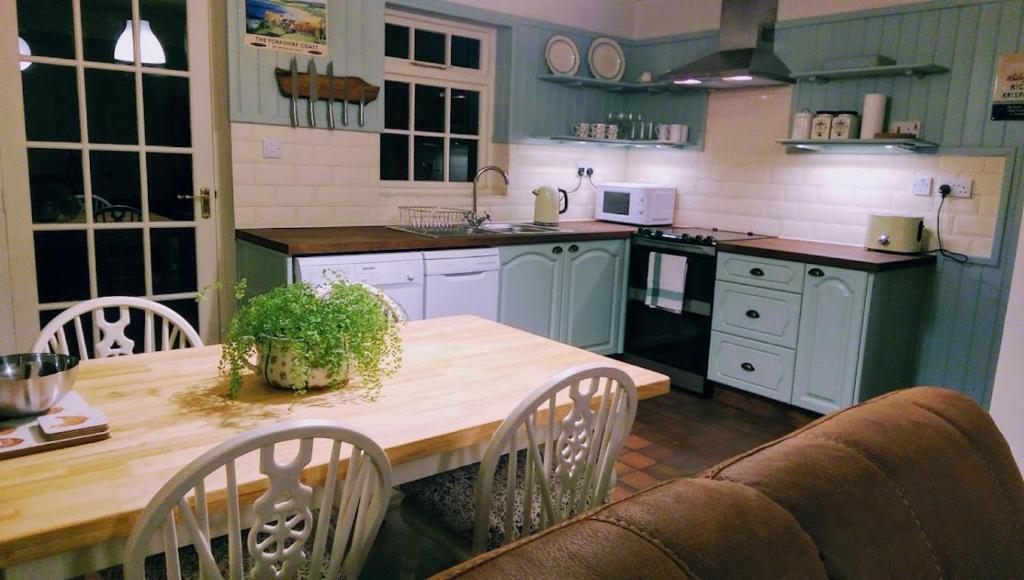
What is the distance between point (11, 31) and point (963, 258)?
175 inches

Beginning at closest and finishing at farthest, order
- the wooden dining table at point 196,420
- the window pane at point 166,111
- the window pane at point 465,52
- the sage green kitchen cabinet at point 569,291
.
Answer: the wooden dining table at point 196,420
the window pane at point 166,111
the sage green kitchen cabinet at point 569,291
the window pane at point 465,52

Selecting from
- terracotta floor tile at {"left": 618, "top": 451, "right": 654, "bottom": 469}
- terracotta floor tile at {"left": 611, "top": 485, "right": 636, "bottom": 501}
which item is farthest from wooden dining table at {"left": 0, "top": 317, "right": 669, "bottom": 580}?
terracotta floor tile at {"left": 618, "top": 451, "right": 654, "bottom": 469}

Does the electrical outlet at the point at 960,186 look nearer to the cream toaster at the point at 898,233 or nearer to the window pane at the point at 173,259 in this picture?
the cream toaster at the point at 898,233

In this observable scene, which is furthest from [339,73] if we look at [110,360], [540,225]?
[110,360]

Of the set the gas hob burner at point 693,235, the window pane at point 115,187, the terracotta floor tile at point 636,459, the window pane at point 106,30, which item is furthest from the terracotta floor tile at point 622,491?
the window pane at point 106,30

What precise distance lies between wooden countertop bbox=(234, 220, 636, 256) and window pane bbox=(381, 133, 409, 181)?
41 centimetres

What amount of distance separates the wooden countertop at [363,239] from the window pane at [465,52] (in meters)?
1.21

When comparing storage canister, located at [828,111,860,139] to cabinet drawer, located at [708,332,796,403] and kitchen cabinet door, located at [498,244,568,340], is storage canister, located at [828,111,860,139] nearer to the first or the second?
cabinet drawer, located at [708,332,796,403]

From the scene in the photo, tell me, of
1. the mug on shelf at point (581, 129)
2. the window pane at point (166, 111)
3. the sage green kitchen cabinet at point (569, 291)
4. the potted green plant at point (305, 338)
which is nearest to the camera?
the potted green plant at point (305, 338)

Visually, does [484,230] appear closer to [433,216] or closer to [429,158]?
[433,216]

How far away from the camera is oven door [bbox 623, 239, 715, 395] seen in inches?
→ 163

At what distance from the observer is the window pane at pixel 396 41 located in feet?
13.9

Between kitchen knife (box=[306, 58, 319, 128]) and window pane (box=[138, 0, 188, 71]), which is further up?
window pane (box=[138, 0, 188, 71])

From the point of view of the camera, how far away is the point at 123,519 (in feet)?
3.75
